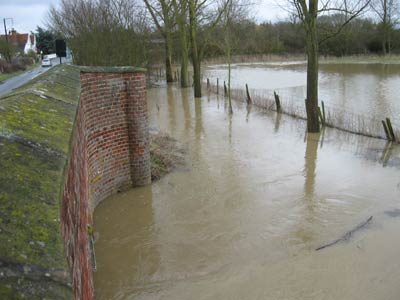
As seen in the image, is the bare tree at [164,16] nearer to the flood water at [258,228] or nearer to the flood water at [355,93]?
A: the flood water at [355,93]

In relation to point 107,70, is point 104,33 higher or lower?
higher

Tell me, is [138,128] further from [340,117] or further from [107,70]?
[340,117]

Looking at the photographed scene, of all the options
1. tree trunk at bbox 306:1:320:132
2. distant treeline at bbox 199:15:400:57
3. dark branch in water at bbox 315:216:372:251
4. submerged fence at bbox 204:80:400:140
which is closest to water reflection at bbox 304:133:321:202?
tree trunk at bbox 306:1:320:132

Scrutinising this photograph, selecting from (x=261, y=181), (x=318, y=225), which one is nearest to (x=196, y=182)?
(x=261, y=181)

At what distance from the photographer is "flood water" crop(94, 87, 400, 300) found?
5.27m

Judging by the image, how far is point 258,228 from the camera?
6.85 m

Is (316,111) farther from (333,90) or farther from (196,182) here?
(333,90)

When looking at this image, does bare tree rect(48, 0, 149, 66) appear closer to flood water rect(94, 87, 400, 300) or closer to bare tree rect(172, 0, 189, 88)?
bare tree rect(172, 0, 189, 88)

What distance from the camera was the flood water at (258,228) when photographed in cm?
527

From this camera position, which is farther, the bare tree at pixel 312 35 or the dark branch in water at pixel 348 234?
the bare tree at pixel 312 35

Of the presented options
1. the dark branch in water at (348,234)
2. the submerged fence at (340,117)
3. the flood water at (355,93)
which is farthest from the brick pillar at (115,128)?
the flood water at (355,93)

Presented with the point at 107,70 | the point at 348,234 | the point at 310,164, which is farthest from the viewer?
the point at 310,164

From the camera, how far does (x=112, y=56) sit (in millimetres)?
20203

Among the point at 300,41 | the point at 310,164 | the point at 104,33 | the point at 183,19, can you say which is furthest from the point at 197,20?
the point at 300,41
